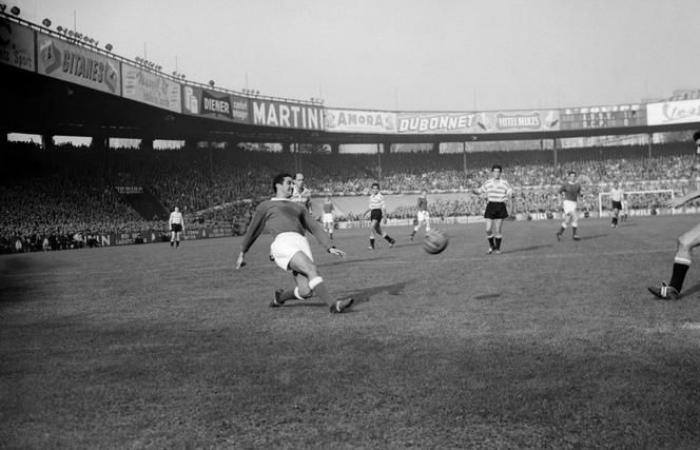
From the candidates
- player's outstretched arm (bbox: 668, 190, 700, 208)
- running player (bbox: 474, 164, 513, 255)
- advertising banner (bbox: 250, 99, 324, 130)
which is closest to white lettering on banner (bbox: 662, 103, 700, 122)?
advertising banner (bbox: 250, 99, 324, 130)

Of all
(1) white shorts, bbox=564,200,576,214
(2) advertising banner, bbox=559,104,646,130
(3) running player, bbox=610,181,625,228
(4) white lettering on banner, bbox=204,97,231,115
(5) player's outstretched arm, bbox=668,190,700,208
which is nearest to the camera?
(5) player's outstretched arm, bbox=668,190,700,208

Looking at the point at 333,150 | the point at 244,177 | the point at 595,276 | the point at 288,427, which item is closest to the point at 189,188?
the point at 244,177

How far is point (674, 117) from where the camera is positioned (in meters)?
61.7

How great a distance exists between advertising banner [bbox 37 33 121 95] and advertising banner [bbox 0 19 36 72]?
19.6 inches

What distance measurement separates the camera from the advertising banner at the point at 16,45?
2677 cm

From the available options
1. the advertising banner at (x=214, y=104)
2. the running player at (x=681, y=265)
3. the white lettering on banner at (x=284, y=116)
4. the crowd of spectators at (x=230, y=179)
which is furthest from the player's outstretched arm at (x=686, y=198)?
the white lettering on banner at (x=284, y=116)

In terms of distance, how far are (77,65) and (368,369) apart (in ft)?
102

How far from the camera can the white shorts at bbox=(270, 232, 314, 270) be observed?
7.77 m

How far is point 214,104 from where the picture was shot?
46469 millimetres

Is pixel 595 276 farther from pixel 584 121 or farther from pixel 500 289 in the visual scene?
pixel 584 121

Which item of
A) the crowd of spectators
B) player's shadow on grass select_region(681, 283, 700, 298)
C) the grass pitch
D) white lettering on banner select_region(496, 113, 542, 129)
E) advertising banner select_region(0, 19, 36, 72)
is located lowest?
the grass pitch

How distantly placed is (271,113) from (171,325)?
4657cm

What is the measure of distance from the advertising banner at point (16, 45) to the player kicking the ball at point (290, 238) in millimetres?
23980

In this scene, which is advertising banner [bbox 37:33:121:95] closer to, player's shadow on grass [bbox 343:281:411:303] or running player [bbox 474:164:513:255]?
running player [bbox 474:164:513:255]
